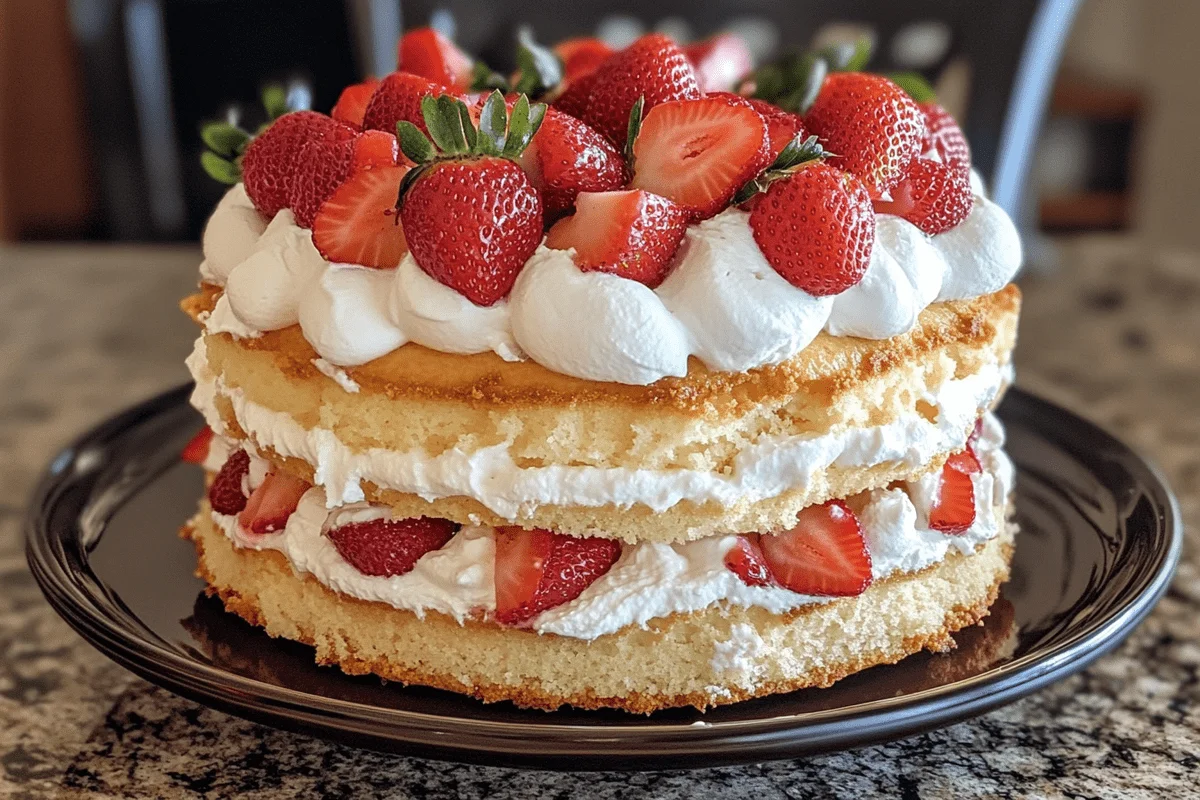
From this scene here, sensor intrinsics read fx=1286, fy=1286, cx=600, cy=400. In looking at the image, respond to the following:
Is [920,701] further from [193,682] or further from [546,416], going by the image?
[193,682]

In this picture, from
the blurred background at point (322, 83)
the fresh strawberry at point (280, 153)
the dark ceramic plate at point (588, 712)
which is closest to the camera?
the dark ceramic plate at point (588, 712)

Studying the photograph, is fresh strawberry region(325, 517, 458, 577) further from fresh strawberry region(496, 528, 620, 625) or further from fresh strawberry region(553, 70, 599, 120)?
fresh strawberry region(553, 70, 599, 120)

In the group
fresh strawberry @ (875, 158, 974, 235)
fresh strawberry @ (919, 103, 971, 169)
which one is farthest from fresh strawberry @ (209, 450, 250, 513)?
fresh strawberry @ (919, 103, 971, 169)

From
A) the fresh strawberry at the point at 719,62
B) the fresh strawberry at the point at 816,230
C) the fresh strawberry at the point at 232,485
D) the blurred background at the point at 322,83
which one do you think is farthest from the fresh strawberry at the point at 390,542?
the blurred background at the point at 322,83

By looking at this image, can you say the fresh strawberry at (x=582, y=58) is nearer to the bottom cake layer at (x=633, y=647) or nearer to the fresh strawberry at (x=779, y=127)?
the fresh strawberry at (x=779, y=127)

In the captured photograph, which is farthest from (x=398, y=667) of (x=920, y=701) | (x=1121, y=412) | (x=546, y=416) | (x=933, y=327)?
(x=1121, y=412)
